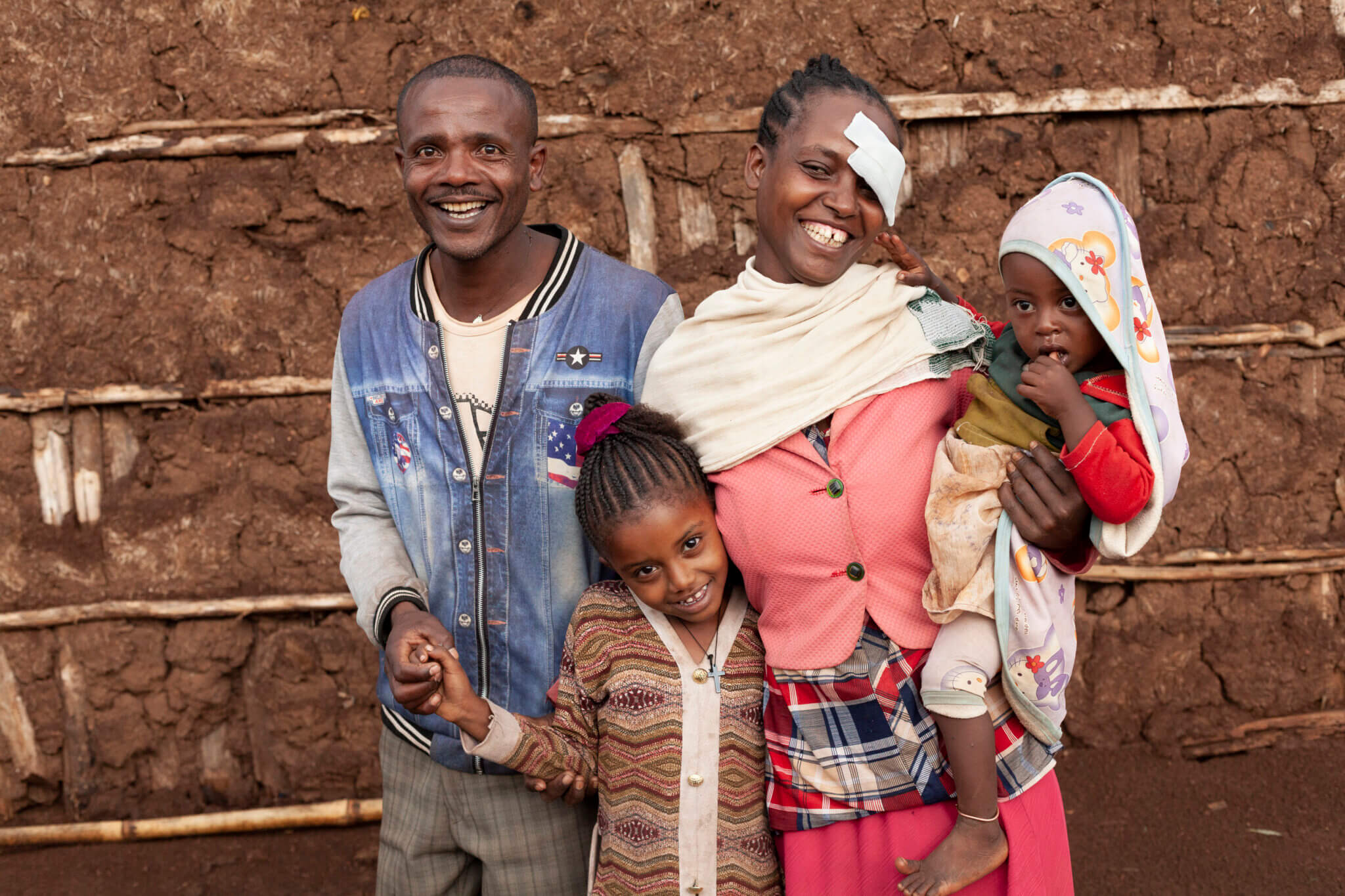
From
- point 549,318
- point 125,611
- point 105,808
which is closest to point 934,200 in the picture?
point 549,318

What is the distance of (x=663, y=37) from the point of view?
138 inches

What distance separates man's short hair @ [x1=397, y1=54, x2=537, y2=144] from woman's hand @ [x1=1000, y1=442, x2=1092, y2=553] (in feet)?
3.32

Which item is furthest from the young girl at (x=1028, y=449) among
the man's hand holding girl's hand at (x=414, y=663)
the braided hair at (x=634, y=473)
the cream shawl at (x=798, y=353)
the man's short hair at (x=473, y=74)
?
the man's short hair at (x=473, y=74)

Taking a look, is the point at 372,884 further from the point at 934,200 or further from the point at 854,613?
the point at 934,200

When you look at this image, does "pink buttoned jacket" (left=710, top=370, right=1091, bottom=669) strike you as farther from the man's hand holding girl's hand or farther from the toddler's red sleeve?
the man's hand holding girl's hand

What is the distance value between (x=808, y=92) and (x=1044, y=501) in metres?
0.73

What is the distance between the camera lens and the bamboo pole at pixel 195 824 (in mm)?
3842

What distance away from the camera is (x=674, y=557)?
170 centimetres

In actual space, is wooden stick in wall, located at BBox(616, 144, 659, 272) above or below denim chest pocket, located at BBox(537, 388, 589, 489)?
above

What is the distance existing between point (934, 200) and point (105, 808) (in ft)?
11.9

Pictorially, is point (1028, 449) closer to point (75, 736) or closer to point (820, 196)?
point (820, 196)

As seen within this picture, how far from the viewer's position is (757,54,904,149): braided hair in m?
1.72

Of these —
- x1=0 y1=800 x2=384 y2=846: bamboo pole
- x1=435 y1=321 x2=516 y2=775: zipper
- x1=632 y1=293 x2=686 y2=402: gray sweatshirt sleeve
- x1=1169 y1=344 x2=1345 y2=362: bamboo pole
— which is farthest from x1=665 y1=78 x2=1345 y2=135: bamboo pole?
x1=0 y1=800 x2=384 y2=846: bamboo pole

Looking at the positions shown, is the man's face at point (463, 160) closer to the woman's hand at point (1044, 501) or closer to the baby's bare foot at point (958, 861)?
the woman's hand at point (1044, 501)
